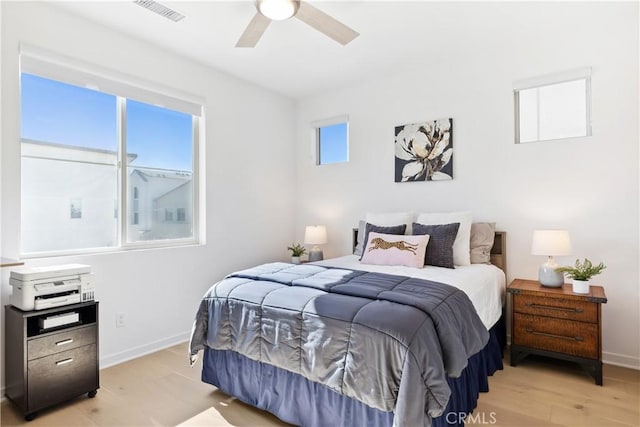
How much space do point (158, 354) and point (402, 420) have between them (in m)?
2.42

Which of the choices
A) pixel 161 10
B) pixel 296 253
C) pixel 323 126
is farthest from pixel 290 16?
pixel 296 253

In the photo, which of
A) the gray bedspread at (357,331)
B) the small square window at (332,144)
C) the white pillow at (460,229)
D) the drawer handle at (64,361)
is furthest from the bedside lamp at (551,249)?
the drawer handle at (64,361)

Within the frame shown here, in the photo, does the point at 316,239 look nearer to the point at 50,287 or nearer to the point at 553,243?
the point at 553,243

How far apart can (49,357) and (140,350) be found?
94 centimetres

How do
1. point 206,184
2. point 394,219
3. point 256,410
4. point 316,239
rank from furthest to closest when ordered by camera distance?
1. point 316,239
2. point 206,184
3. point 394,219
4. point 256,410

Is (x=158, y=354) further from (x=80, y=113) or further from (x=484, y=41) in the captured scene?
(x=484, y=41)

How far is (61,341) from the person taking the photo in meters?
2.25

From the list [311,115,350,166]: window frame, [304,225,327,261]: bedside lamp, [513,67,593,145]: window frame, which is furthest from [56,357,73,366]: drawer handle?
[513,67,593,145]: window frame

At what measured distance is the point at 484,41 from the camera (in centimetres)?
315

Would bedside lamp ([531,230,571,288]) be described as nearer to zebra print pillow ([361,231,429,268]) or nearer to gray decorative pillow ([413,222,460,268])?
gray decorative pillow ([413,222,460,268])

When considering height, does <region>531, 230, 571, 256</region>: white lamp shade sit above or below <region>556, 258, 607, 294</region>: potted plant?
above

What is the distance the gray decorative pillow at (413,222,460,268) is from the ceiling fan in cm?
170

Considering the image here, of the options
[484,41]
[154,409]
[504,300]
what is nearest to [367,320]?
[154,409]

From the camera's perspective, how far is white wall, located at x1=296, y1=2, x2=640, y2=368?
2.76m
